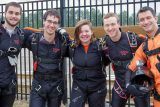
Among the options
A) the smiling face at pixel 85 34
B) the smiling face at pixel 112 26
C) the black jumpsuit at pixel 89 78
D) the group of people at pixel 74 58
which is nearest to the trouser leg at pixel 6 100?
the group of people at pixel 74 58

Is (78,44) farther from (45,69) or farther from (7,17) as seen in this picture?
(7,17)

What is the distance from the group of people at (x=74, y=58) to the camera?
5.14 metres

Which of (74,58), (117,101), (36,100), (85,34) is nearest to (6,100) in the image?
(36,100)

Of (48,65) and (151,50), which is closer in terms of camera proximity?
(151,50)

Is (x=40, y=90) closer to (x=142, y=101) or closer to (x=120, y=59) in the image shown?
(x=120, y=59)

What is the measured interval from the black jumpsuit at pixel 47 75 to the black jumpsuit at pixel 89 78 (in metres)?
0.28

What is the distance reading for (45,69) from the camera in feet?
17.7

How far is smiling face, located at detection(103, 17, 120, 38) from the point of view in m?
5.07

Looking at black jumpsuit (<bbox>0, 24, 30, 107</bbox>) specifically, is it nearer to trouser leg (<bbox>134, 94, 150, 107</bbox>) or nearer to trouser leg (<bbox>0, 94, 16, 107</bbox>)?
trouser leg (<bbox>0, 94, 16, 107</bbox>)

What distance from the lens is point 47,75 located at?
539 cm

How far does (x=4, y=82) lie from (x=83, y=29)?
4.98 ft

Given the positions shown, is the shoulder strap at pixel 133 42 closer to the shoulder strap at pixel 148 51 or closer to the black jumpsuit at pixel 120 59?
the black jumpsuit at pixel 120 59

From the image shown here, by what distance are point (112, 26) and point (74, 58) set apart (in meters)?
0.81

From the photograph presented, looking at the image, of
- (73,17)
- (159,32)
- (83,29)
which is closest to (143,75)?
(159,32)
